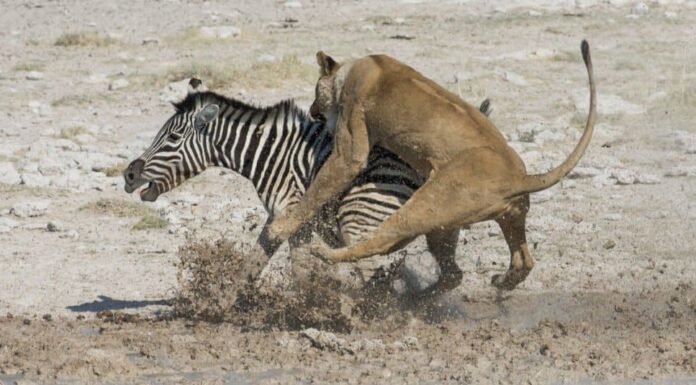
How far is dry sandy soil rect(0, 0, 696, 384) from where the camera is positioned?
25.7 ft

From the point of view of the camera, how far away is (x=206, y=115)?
8.70 m

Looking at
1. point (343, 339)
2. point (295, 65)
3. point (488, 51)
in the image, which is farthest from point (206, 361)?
point (488, 51)

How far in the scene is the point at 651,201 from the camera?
37.8 feet

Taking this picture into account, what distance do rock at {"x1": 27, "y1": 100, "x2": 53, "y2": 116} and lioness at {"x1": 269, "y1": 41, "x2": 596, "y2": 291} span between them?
7.48m

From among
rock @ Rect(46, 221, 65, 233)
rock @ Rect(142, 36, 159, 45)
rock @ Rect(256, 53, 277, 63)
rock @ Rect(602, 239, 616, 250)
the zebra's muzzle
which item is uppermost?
the zebra's muzzle

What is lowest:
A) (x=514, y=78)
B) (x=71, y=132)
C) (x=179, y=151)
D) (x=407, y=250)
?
(x=71, y=132)

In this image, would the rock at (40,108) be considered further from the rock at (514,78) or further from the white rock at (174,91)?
the rock at (514,78)

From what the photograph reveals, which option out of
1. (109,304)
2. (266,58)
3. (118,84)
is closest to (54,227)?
(109,304)

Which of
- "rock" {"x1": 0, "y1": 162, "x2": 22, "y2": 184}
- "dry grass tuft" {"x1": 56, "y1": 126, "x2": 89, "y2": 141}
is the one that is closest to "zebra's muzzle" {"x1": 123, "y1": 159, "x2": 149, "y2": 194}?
"rock" {"x1": 0, "y1": 162, "x2": 22, "y2": 184}

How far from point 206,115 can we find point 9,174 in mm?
4519

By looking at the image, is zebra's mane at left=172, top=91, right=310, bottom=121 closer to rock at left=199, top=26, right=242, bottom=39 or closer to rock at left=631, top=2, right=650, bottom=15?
rock at left=199, top=26, right=242, bottom=39

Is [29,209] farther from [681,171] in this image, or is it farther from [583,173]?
[681,171]

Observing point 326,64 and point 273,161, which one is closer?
point 326,64

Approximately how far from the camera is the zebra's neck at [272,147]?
841cm
